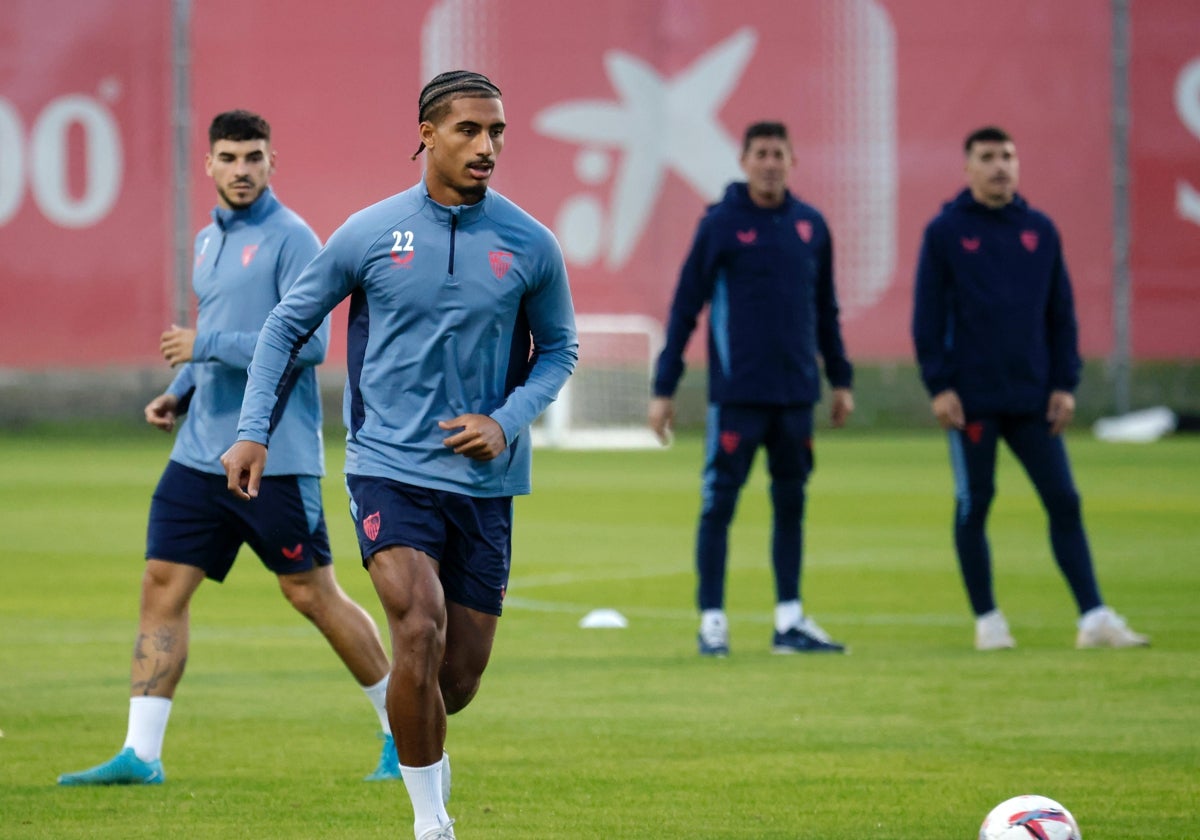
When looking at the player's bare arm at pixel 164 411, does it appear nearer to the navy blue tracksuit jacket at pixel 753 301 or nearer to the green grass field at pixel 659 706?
the green grass field at pixel 659 706

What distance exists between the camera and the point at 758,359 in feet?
35.1

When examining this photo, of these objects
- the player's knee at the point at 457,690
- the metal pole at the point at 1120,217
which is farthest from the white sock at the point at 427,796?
the metal pole at the point at 1120,217

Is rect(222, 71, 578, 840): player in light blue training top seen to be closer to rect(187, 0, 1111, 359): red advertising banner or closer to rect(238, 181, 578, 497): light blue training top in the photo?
rect(238, 181, 578, 497): light blue training top

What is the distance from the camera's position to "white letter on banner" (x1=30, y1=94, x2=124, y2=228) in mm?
29188

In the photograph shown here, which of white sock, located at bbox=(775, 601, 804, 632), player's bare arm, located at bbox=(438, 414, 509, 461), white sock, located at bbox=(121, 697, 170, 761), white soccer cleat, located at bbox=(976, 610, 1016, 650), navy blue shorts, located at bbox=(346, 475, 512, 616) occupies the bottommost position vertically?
white soccer cleat, located at bbox=(976, 610, 1016, 650)

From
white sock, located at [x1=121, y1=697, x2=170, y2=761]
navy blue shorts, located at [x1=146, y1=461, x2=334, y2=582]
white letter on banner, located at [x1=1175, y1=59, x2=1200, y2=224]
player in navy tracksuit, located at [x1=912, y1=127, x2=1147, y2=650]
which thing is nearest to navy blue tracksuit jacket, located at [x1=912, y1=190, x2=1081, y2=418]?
player in navy tracksuit, located at [x1=912, y1=127, x2=1147, y2=650]

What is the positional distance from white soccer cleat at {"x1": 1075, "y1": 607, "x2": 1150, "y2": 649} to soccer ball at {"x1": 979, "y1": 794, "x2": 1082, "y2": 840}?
4.86 meters

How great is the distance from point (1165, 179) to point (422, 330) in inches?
980

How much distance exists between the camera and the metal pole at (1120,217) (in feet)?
96.8

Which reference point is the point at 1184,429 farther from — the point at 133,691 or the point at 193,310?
the point at 133,691

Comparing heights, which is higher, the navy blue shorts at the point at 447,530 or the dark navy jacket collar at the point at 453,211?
the dark navy jacket collar at the point at 453,211

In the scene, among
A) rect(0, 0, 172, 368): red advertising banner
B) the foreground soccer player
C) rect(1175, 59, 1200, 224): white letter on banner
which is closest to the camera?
the foreground soccer player

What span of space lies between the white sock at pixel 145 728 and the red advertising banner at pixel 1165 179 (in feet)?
77.1

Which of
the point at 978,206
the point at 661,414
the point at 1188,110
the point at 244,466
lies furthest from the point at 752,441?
the point at 1188,110
